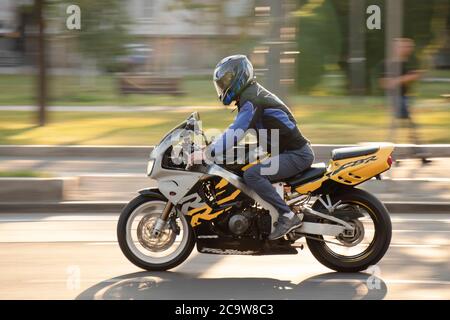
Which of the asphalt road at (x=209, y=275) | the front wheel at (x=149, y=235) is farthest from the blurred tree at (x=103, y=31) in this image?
the front wheel at (x=149, y=235)

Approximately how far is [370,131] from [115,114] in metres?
6.88

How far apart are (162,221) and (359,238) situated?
1554 mm

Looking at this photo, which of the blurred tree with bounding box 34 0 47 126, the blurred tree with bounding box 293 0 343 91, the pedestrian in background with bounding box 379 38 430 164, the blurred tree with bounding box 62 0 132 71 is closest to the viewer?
the pedestrian in background with bounding box 379 38 430 164

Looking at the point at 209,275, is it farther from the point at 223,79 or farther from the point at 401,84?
the point at 401,84

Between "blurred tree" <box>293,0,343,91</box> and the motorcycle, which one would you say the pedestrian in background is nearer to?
the motorcycle

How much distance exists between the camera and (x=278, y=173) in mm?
7246

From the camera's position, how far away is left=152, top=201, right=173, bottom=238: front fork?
736cm

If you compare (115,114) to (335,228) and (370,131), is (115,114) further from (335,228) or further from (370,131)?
(335,228)

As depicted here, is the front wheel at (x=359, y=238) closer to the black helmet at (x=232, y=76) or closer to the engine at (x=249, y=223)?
the engine at (x=249, y=223)

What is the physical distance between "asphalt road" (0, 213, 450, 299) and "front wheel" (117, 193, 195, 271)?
10cm

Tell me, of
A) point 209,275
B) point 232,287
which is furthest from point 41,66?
point 232,287

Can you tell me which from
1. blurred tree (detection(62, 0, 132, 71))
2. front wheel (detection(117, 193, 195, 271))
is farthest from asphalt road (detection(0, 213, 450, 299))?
Answer: blurred tree (detection(62, 0, 132, 71))

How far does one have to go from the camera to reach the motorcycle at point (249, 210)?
23.8 ft

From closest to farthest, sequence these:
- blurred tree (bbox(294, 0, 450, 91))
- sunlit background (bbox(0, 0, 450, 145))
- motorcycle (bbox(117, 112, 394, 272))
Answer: motorcycle (bbox(117, 112, 394, 272)) → sunlit background (bbox(0, 0, 450, 145)) → blurred tree (bbox(294, 0, 450, 91))
